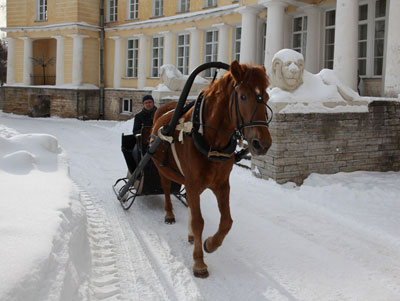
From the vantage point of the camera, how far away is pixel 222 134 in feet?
12.6

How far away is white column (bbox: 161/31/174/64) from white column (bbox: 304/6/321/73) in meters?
8.77

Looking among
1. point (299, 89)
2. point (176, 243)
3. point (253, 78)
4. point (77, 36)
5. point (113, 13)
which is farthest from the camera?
point (113, 13)

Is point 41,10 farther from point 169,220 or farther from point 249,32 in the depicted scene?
point 169,220

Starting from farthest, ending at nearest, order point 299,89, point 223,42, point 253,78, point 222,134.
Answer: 1. point 223,42
2. point 299,89
3. point 222,134
4. point 253,78

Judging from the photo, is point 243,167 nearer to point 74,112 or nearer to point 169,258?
point 169,258

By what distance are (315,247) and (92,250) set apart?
2408mm

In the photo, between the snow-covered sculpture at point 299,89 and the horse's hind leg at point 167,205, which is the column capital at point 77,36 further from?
the horse's hind leg at point 167,205

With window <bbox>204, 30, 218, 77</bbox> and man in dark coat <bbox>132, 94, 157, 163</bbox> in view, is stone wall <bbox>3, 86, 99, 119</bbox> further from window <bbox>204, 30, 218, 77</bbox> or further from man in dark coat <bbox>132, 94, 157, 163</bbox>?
man in dark coat <bbox>132, 94, 157, 163</bbox>

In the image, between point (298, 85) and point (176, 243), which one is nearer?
point (176, 243)

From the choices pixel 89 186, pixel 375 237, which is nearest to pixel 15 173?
pixel 89 186

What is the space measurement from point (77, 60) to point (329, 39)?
49.2 feet

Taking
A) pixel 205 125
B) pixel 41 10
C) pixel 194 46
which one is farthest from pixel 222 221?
pixel 41 10

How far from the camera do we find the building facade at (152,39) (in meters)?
14.2

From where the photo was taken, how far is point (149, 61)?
2373cm
